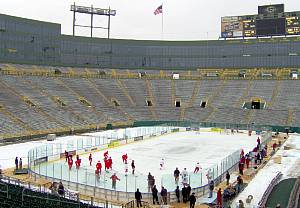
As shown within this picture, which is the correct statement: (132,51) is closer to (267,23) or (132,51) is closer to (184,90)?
(184,90)

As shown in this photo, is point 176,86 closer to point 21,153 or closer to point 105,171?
point 21,153

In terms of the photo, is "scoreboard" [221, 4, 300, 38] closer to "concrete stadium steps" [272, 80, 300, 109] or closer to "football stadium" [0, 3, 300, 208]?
"football stadium" [0, 3, 300, 208]

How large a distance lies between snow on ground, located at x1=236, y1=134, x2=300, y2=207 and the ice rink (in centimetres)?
294

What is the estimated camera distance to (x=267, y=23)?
90.1 meters

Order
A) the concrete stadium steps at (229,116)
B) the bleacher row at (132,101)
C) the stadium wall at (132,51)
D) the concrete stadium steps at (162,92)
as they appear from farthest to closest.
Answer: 1. the stadium wall at (132,51)
2. the concrete stadium steps at (162,92)
3. the concrete stadium steps at (229,116)
4. the bleacher row at (132,101)

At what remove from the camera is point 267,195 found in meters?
23.2

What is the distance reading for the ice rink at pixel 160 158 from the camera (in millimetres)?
24870

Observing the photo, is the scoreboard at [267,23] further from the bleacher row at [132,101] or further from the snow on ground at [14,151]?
the snow on ground at [14,151]

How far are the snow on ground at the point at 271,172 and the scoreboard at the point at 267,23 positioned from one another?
52083 mm

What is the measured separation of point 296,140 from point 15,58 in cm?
5602

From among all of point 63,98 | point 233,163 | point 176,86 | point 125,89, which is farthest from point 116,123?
point 233,163

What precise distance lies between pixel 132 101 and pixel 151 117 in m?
6.80

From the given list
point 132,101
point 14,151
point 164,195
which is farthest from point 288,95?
point 164,195

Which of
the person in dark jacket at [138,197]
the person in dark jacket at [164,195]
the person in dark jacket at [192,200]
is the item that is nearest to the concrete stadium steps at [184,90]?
the person in dark jacket at [164,195]
